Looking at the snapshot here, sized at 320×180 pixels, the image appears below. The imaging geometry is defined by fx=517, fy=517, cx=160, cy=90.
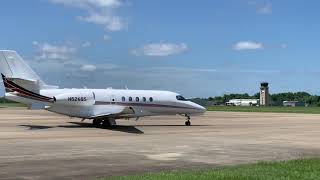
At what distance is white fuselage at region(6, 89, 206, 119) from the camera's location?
114 ft

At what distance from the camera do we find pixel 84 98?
3547cm

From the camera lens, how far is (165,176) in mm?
12344

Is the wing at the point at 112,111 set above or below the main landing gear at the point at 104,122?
above

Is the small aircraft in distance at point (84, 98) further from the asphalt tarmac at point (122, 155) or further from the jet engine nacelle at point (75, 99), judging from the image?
the asphalt tarmac at point (122, 155)

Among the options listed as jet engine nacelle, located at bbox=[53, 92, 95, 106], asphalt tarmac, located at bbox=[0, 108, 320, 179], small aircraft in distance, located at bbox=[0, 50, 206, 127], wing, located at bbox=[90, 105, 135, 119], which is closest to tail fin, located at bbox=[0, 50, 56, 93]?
small aircraft in distance, located at bbox=[0, 50, 206, 127]

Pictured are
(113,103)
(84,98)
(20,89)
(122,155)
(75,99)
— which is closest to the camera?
(122,155)

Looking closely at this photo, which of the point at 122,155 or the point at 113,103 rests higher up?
the point at 113,103

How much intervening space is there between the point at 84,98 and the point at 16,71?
4871 mm

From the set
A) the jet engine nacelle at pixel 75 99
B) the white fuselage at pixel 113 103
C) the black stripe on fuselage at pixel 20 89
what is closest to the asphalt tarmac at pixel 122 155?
the black stripe on fuselage at pixel 20 89

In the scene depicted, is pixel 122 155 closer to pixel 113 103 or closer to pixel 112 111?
pixel 112 111

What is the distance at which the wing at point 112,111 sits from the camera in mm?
34000

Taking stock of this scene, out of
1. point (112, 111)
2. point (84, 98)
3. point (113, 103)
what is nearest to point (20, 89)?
point (84, 98)

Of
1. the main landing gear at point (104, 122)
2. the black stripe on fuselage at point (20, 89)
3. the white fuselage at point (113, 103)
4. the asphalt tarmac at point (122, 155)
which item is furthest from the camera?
the main landing gear at point (104, 122)

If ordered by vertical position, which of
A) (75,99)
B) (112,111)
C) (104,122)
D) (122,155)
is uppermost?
(75,99)
